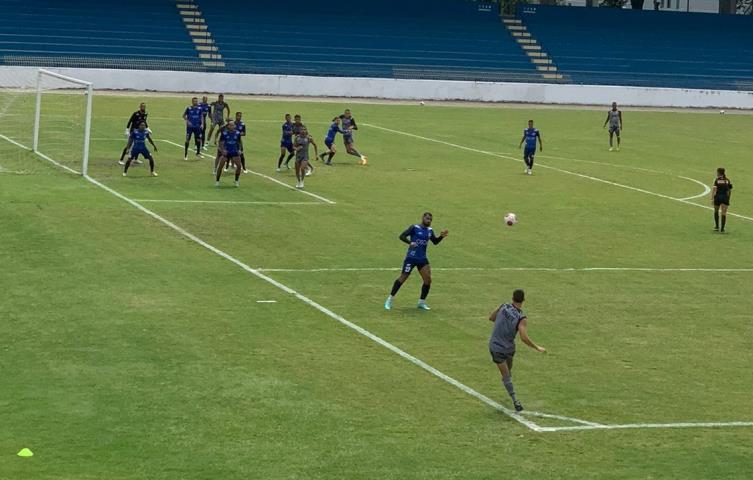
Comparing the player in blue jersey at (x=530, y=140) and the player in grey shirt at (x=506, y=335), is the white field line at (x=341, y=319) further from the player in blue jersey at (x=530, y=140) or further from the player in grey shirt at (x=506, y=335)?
the player in blue jersey at (x=530, y=140)

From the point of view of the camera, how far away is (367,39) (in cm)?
9569

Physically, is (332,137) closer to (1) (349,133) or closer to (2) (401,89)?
(1) (349,133)

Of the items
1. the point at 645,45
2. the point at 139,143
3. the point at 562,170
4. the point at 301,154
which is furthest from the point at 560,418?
the point at 645,45

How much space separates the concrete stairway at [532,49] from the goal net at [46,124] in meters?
43.5

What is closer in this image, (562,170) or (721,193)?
(721,193)

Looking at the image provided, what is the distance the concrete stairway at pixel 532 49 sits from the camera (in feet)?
319

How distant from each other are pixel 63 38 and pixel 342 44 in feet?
65.2

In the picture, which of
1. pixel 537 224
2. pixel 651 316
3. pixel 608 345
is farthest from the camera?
pixel 537 224

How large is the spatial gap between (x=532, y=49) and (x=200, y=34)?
85.0ft

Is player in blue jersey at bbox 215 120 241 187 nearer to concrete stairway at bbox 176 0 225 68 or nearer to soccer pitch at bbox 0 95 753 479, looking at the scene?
soccer pitch at bbox 0 95 753 479

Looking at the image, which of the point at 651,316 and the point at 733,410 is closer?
the point at 733,410

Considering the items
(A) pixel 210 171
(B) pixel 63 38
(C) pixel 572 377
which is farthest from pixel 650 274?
(B) pixel 63 38

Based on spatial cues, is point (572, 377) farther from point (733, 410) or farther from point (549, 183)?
point (549, 183)

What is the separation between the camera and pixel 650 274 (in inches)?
1328
